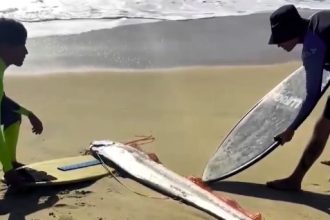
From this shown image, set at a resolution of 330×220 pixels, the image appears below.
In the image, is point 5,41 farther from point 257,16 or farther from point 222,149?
point 257,16

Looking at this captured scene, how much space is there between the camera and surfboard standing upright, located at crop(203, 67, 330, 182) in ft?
18.8

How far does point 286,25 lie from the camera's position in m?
5.21

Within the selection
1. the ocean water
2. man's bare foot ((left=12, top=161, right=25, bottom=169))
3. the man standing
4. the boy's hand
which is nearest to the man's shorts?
the boy's hand

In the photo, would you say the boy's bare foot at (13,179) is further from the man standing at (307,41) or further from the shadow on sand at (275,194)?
the man standing at (307,41)

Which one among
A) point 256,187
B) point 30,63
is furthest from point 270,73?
point 256,187

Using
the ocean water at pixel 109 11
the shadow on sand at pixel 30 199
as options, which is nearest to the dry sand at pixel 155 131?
the shadow on sand at pixel 30 199

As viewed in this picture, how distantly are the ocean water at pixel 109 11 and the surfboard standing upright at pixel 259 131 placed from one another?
18.6 ft

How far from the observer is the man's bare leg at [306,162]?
5.58 metres

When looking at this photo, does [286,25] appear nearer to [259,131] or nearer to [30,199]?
[259,131]

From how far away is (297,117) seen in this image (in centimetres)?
526

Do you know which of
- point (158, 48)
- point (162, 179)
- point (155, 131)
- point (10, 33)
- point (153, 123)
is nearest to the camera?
point (10, 33)

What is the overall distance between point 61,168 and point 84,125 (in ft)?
4.36

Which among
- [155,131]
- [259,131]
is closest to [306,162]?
[259,131]

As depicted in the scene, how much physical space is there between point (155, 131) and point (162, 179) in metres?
1.51
